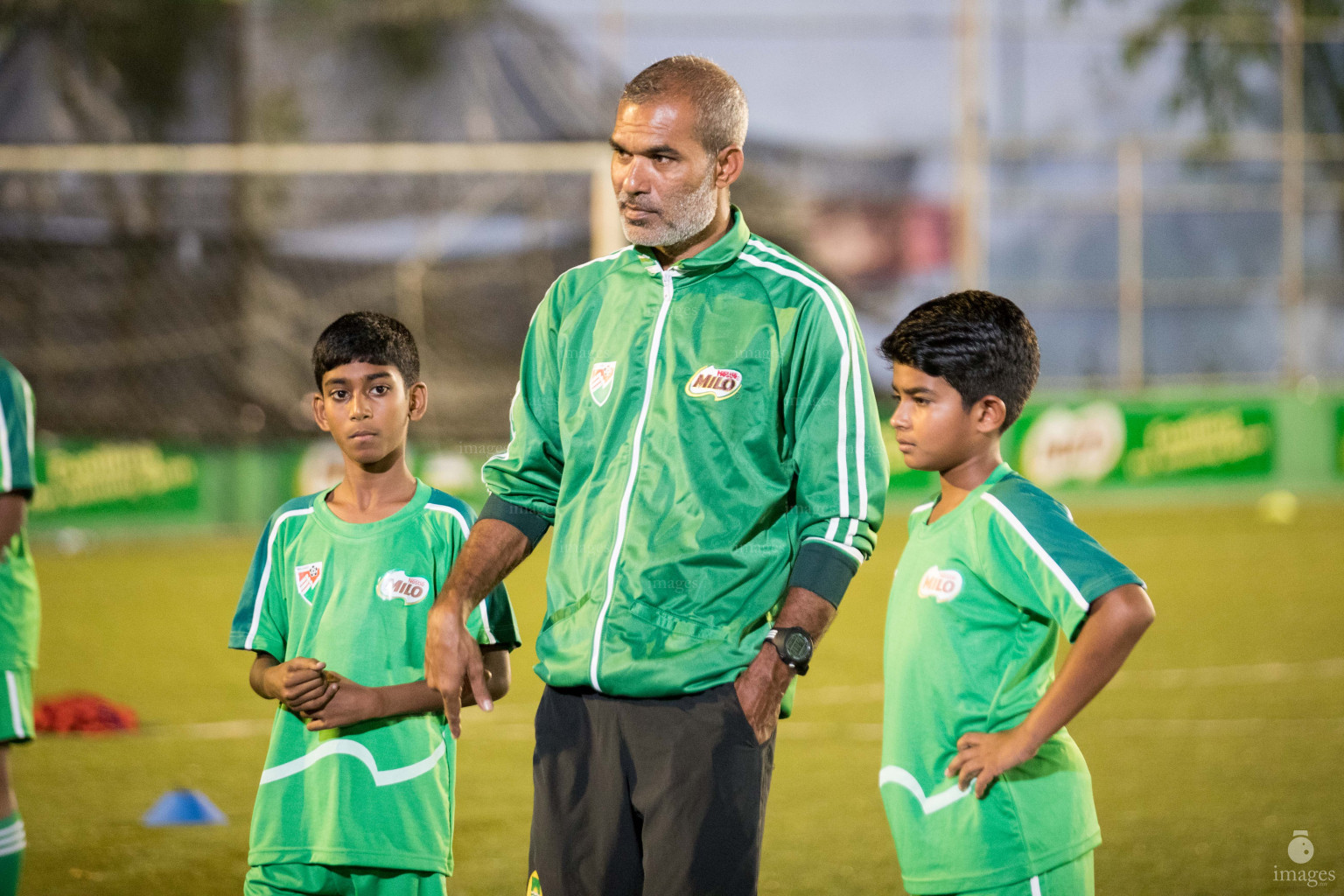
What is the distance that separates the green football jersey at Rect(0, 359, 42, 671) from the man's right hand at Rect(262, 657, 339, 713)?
3.18ft

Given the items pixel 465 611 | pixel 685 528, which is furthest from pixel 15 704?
pixel 685 528

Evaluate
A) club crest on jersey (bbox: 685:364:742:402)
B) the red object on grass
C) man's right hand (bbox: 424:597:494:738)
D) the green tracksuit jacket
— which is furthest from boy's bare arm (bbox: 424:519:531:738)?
the red object on grass

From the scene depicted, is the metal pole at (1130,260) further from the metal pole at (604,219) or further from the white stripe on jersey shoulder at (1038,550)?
the white stripe on jersey shoulder at (1038,550)

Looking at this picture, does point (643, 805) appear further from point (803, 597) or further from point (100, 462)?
point (100, 462)

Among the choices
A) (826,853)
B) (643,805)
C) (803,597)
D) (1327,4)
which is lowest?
(826,853)

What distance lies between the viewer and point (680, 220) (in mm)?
2746

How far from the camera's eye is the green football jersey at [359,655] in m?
3.12

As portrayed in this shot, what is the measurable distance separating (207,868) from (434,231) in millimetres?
13358

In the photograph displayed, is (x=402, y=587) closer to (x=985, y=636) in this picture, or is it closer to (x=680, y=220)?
(x=680, y=220)

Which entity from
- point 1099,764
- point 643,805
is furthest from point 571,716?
point 1099,764

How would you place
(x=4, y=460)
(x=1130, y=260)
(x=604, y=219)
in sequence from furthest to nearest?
(x=1130, y=260), (x=604, y=219), (x=4, y=460)

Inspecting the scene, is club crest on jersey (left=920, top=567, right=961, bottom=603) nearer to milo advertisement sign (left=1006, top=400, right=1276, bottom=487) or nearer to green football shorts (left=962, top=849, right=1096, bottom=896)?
green football shorts (left=962, top=849, right=1096, bottom=896)

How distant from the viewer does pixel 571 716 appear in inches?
108

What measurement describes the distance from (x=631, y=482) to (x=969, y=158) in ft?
63.0
